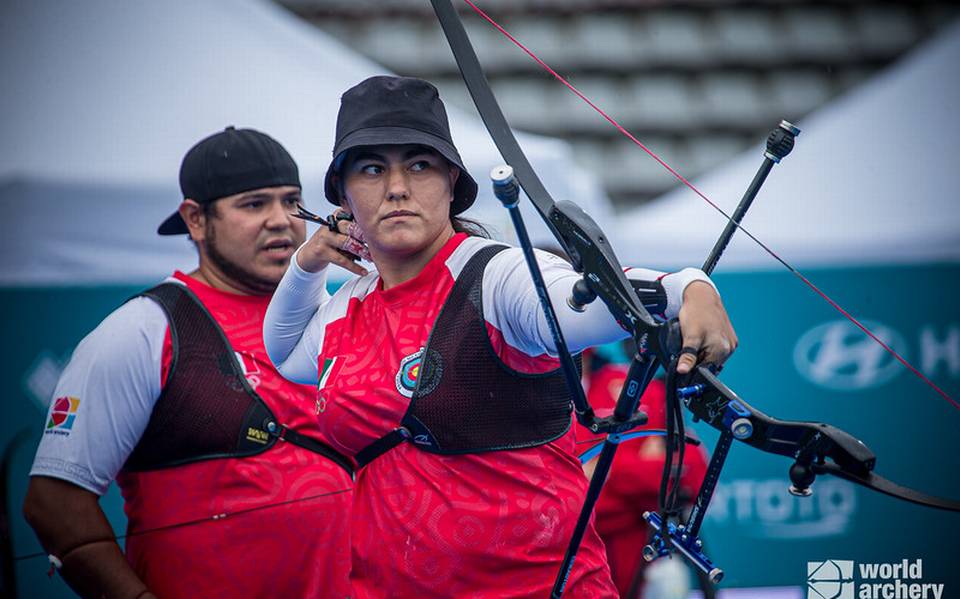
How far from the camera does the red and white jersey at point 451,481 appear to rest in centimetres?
162

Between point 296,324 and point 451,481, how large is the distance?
1.91 ft

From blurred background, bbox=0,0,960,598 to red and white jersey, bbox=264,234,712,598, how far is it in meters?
0.53

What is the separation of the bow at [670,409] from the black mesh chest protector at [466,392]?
208mm

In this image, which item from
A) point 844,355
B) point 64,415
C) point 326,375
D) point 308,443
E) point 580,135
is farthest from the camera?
point 844,355

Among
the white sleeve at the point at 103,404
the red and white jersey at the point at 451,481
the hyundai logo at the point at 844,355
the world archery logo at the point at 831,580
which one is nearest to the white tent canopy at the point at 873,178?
the hyundai logo at the point at 844,355

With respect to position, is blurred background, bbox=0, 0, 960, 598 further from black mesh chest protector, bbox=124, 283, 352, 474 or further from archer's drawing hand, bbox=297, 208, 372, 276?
archer's drawing hand, bbox=297, 208, 372, 276

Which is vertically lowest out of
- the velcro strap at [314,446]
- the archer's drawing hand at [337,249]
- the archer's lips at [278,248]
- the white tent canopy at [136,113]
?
the velcro strap at [314,446]

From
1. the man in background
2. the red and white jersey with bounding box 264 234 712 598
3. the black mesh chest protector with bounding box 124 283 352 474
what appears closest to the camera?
the red and white jersey with bounding box 264 234 712 598

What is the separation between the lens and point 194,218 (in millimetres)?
2451

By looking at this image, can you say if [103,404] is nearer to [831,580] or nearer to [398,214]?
[398,214]

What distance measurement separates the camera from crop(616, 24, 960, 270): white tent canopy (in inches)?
110

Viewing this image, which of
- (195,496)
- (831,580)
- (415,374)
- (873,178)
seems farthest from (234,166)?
(873,178)

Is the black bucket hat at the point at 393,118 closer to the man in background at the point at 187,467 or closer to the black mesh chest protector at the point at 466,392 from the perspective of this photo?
the black mesh chest protector at the point at 466,392

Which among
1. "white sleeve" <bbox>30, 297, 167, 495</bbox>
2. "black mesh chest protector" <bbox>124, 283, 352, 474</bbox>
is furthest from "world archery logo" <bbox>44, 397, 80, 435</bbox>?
"black mesh chest protector" <bbox>124, 283, 352, 474</bbox>
